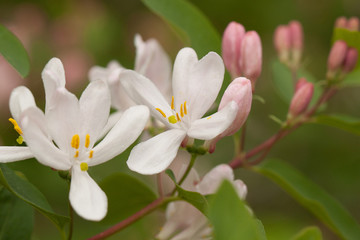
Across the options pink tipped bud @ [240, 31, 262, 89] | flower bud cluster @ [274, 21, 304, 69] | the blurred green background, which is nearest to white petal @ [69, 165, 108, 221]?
pink tipped bud @ [240, 31, 262, 89]

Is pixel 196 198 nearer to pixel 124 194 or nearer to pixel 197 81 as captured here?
pixel 197 81

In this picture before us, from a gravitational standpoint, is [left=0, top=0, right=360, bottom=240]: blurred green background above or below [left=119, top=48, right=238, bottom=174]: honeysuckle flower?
below

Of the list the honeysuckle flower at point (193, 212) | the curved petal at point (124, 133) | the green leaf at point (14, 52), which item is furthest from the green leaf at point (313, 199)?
the green leaf at point (14, 52)

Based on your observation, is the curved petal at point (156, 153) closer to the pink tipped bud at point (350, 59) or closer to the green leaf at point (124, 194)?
the green leaf at point (124, 194)

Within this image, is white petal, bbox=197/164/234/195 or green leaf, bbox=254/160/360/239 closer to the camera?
white petal, bbox=197/164/234/195

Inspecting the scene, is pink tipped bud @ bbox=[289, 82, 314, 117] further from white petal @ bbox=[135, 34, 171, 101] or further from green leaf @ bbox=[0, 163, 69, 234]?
green leaf @ bbox=[0, 163, 69, 234]

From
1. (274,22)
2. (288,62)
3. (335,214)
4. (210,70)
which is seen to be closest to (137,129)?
(210,70)
